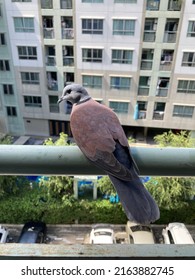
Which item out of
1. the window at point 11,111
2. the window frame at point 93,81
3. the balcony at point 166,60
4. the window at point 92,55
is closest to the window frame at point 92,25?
the window at point 92,55

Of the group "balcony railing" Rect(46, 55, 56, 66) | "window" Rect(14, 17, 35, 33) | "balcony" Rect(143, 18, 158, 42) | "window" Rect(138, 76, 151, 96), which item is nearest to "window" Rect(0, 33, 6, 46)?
"window" Rect(14, 17, 35, 33)

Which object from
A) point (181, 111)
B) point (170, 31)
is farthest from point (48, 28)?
point (181, 111)

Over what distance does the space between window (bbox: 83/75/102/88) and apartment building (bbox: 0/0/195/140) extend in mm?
31

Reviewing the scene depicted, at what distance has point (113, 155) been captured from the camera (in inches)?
36.0

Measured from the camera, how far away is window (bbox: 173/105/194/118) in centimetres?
785

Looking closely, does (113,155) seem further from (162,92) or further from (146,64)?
(162,92)

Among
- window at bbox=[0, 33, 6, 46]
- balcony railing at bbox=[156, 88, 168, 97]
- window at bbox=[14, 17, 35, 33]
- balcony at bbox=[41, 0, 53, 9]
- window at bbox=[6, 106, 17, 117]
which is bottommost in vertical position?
window at bbox=[6, 106, 17, 117]

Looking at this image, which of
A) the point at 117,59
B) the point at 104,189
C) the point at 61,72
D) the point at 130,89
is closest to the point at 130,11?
the point at 117,59

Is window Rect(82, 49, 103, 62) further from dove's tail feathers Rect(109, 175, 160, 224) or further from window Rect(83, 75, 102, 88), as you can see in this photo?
dove's tail feathers Rect(109, 175, 160, 224)

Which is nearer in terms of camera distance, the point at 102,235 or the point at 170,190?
the point at 102,235

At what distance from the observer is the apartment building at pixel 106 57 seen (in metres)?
6.70

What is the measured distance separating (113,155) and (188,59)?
7053 millimetres

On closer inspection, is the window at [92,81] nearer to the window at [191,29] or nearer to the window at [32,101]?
the window at [32,101]

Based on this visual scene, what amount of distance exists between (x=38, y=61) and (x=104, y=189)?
4701 mm
